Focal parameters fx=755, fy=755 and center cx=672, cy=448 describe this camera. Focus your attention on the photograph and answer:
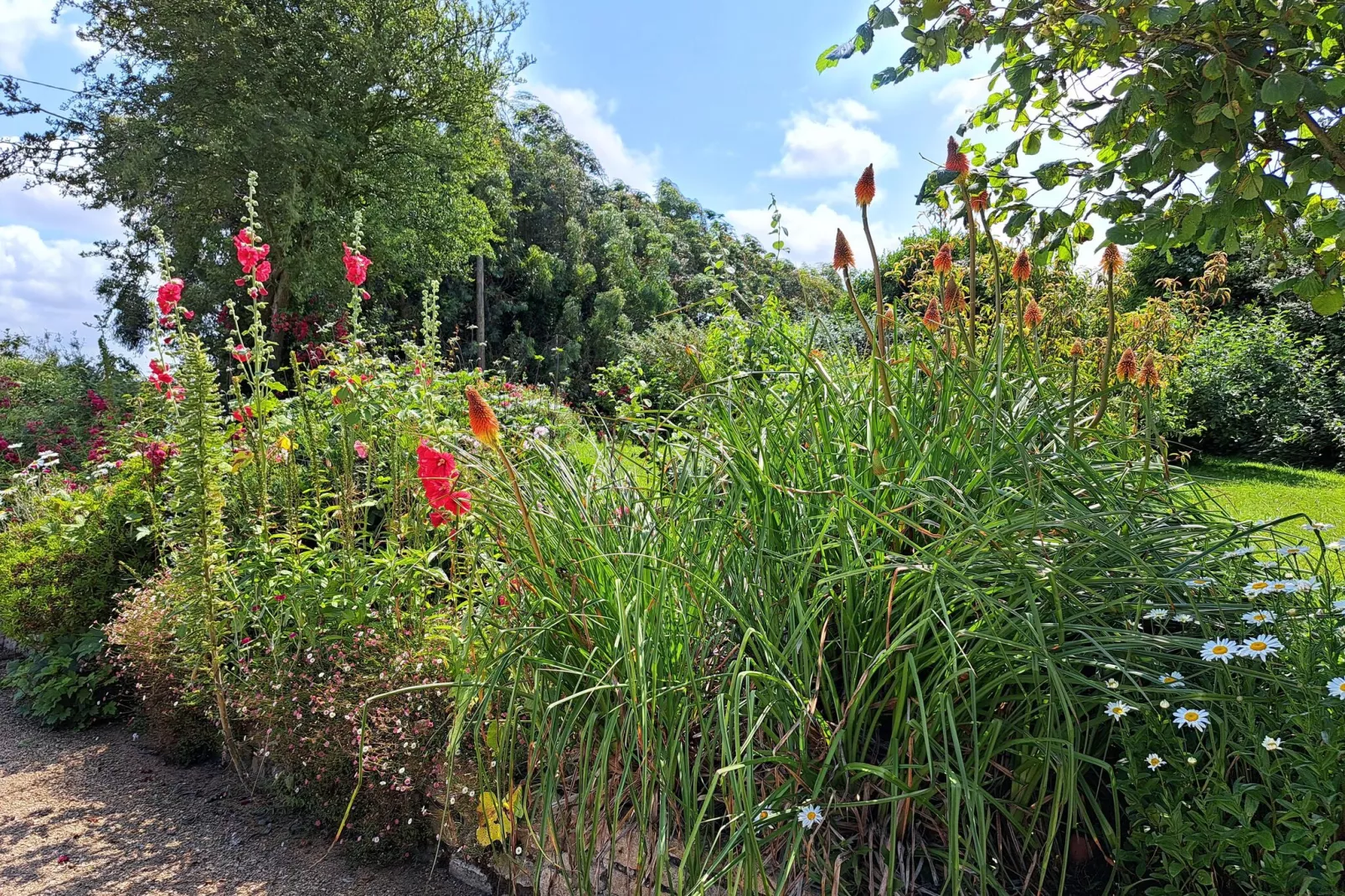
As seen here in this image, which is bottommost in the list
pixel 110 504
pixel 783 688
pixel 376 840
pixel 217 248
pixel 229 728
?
pixel 376 840

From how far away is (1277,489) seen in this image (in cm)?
627

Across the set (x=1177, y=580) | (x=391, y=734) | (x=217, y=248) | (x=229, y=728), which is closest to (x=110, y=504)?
(x=229, y=728)

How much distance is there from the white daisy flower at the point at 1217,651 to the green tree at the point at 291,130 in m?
11.7

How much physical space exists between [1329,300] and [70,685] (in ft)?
15.7

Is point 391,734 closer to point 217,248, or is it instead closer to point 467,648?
point 467,648

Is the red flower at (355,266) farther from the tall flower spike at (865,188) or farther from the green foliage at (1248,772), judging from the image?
the green foliage at (1248,772)

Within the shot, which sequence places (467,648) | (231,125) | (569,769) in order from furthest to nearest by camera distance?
(231,125)
(569,769)
(467,648)

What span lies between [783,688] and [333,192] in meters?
13.0

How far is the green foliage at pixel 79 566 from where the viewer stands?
11.7 feet

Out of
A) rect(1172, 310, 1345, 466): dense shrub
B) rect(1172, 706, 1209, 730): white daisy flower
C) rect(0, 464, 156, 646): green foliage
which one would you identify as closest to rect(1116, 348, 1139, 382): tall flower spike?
rect(1172, 706, 1209, 730): white daisy flower

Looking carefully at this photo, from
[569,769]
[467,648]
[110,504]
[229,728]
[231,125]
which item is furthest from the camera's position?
[231,125]

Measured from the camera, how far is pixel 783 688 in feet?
4.86

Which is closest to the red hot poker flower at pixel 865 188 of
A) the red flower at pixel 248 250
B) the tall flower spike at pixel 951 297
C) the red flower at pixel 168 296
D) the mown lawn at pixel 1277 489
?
the tall flower spike at pixel 951 297

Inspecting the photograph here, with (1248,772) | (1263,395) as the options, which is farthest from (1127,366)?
(1263,395)
